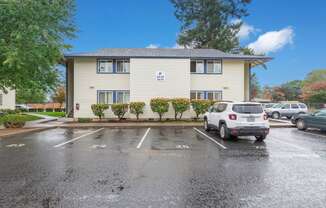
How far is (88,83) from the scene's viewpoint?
26.6 meters

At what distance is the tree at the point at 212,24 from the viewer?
4781 centimetres

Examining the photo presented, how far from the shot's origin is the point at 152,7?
43.7 m

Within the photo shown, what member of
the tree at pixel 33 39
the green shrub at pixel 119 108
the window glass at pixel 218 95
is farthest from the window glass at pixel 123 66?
the window glass at pixel 218 95

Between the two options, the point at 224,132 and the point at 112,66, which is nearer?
the point at 224,132

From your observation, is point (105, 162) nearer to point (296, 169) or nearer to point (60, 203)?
point (60, 203)

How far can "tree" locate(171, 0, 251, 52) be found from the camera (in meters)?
47.8

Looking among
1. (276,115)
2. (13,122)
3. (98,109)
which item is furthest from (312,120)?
(13,122)

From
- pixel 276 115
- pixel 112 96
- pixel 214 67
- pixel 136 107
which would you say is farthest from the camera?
pixel 276 115

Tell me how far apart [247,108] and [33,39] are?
519 inches

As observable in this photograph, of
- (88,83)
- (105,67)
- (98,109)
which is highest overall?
(105,67)

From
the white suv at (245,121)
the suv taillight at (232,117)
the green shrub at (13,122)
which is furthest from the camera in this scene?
the green shrub at (13,122)

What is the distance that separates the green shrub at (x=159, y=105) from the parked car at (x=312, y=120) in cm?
988

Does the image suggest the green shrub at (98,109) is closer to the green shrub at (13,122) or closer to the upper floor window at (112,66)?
the upper floor window at (112,66)

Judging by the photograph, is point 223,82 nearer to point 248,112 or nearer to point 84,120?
point 84,120
